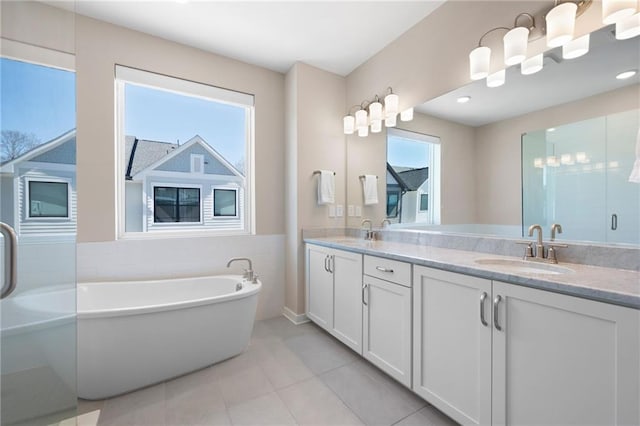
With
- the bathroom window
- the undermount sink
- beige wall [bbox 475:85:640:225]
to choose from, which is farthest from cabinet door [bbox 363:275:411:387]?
the bathroom window

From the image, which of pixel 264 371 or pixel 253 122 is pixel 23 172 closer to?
pixel 264 371

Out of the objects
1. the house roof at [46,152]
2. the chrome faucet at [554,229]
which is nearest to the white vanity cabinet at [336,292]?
the chrome faucet at [554,229]

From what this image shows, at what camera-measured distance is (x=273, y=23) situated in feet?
7.38

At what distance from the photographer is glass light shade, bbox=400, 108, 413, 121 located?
2399 millimetres

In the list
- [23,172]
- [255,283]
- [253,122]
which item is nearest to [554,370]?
[255,283]

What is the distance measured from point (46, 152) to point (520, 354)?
2194 mm

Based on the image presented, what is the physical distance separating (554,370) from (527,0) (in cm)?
196

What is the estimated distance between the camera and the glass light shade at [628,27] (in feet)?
4.04

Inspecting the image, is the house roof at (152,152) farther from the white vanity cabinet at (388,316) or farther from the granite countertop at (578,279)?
the granite countertop at (578,279)

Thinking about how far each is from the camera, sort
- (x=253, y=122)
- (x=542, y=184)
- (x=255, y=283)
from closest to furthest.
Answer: (x=542, y=184) → (x=255, y=283) → (x=253, y=122)

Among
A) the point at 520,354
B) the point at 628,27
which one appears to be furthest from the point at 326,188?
the point at 628,27

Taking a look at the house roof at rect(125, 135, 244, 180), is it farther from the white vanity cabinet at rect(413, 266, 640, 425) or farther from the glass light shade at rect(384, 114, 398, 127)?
the white vanity cabinet at rect(413, 266, 640, 425)

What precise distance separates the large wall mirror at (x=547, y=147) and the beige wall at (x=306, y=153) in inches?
45.3

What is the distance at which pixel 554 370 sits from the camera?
102 cm
